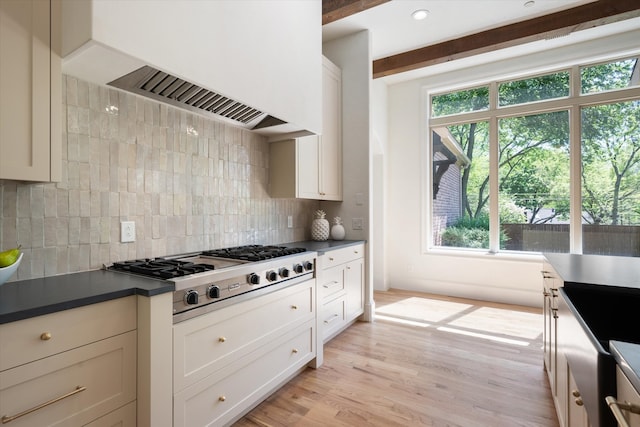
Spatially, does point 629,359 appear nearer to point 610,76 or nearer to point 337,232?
point 337,232

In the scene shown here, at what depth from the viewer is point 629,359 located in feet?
2.51

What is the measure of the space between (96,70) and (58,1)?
289 mm

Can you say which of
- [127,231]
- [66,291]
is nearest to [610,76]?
[127,231]

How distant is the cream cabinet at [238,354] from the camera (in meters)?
1.50

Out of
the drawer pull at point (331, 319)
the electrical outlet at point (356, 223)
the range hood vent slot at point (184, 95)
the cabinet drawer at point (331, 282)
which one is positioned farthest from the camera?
the electrical outlet at point (356, 223)

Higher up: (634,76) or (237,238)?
(634,76)

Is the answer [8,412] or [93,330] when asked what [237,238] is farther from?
[8,412]

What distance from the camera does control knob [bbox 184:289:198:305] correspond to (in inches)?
58.0

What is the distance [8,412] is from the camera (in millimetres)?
1018

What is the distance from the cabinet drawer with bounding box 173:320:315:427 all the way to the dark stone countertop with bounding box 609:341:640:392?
162cm

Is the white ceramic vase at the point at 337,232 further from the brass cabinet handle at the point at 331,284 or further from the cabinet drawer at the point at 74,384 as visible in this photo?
the cabinet drawer at the point at 74,384

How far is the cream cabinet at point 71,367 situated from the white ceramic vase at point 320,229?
227cm

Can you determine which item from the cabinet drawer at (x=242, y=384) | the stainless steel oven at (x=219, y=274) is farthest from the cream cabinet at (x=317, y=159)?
the cabinet drawer at (x=242, y=384)

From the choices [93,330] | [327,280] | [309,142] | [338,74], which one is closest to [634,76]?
[338,74]
